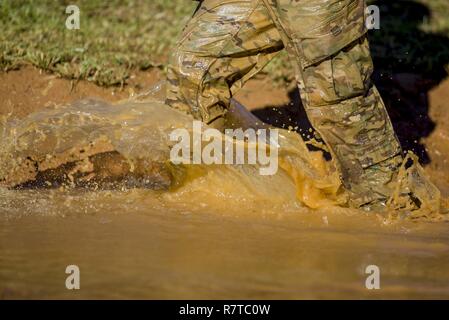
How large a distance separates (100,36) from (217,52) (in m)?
2.24

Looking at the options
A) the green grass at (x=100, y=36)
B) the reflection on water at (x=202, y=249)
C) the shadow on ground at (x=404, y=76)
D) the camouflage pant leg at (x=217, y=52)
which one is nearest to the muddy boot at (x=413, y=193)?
the reflection on water at (x=202, y=249)

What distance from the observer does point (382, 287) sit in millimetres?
3197

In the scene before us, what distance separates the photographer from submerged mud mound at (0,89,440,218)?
407 centimetres

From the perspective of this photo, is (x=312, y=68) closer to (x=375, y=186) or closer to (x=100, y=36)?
(x=375, y=186)

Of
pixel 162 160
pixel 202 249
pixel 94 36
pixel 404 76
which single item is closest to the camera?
pixel 202 249

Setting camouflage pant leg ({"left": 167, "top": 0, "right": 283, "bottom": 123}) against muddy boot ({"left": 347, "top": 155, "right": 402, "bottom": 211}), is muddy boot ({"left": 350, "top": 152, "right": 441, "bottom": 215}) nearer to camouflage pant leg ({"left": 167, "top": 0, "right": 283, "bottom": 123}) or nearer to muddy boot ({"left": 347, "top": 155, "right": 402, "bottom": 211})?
muddy boot ({"left": 347, "top": 155, "right": 402, "bottom": 211})

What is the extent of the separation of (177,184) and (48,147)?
2.20 ft

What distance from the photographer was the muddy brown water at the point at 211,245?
3.11 metres

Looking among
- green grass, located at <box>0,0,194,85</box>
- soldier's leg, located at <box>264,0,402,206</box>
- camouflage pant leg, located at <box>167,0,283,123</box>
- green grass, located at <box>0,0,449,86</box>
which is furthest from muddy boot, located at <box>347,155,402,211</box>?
green grass, located at <box>0,0,194,85</box>

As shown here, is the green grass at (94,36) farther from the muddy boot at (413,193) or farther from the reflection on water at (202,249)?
the muddy boot at (413,193)

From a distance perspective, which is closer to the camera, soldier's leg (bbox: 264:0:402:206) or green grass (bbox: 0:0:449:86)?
soldier's leg (bbox: 264:0:402:206)

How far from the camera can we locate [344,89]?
3.79m

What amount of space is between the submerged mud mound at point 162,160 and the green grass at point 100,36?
1.06 m

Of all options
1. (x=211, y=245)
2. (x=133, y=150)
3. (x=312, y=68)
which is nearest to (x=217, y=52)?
(x=312, y=68)
